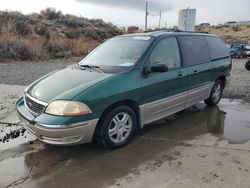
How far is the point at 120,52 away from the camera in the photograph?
5453mm

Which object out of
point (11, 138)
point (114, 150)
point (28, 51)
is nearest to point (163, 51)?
point (114, 150)

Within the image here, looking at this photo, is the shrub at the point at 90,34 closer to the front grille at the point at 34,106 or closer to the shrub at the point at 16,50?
the shrub at the point at 16,50

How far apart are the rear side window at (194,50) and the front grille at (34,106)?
2.95 metres

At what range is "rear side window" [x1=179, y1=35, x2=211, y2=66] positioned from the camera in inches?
234

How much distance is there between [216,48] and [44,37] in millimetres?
18955

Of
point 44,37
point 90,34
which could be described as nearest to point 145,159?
point 44,37

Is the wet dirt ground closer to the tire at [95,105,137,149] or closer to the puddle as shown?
the puddle

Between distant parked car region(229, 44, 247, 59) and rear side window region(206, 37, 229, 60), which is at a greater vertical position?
rear side window region(206, 37, 229, 60)

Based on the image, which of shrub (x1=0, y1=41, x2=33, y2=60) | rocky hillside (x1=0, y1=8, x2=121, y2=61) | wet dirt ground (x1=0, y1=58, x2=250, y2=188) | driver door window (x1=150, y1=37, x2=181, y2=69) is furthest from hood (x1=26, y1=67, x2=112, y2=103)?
shrub (x1=0, y1=41, x2=33, y2=60)

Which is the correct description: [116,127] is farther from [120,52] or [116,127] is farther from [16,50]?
[16,50]

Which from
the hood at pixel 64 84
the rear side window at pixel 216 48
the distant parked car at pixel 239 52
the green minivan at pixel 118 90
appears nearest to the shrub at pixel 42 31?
the distant parked car at pixel 239 52

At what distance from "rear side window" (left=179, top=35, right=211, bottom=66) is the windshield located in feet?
3.11

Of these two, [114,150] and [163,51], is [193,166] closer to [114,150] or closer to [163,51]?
[114,150]

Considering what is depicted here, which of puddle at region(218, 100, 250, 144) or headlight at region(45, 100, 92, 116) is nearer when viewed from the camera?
headlight at region(45, 100, 92, 116)
